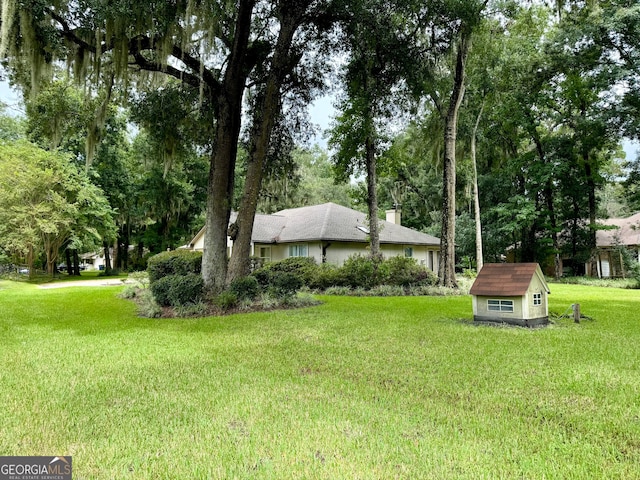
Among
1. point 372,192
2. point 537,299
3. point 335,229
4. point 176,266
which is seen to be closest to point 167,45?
point 176,266

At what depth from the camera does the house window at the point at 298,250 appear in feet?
65.6

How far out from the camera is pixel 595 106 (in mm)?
19953

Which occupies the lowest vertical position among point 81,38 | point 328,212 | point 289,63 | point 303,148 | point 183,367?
point 183,367

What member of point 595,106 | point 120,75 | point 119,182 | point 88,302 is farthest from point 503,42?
point 119,182

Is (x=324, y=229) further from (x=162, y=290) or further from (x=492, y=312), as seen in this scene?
(x=492, y=312)

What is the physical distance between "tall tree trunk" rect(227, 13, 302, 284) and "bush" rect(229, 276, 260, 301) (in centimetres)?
35

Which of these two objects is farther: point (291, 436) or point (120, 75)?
point (120, 75)

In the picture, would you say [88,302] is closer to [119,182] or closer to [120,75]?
[120,75]

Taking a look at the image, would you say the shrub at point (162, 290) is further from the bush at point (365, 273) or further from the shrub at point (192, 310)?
the bush at point (365, 273)

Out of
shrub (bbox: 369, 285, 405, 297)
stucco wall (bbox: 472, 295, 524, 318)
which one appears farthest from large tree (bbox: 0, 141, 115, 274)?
stucco wall (bbox: 472, 295, 524, 318)

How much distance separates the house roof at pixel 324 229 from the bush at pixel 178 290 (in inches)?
348

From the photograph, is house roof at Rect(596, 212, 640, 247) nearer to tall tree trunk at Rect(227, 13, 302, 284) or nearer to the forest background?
the forest background

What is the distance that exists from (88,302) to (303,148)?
9.30 meters
